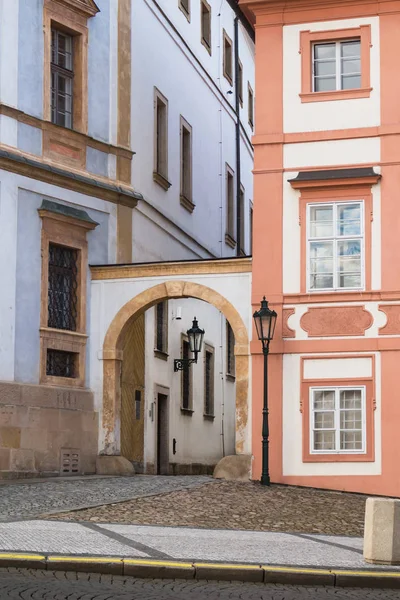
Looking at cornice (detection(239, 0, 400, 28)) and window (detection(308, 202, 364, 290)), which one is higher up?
cornice (detection(239, 0, 400, 28))

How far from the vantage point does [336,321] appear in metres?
24.1

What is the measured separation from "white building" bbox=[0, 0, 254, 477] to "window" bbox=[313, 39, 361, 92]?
5.09 metres

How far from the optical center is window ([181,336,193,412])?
1331 inches

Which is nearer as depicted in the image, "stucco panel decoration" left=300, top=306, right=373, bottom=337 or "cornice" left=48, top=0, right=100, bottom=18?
"stucco panel decoration" left=300, top=306, right=373, bottom=337

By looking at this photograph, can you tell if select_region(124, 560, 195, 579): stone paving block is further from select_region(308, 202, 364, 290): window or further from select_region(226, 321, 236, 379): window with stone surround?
select_region(226, 321, 236, 379): window with stone surround


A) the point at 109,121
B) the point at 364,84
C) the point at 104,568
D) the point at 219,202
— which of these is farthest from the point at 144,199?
the point at 104,568

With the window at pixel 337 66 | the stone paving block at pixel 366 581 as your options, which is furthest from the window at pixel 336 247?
the stone paving block at pixel 366 581

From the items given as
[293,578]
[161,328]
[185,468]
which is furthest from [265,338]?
[293,578]

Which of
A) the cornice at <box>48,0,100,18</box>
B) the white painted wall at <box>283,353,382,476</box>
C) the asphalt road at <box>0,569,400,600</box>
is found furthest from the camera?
the cornice at <box>48,0,100,18</box>

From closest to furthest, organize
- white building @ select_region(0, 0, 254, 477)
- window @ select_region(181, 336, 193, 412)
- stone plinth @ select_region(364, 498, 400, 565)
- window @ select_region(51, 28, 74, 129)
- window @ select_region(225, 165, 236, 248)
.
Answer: stone plinth @ select_region(364, 498, 400, 565)
white building @ select_region(0, 0, 254, 477)
window @ select_region(51, 28, 74, 129)
window @ select_region(181, 336, 193, 412)
window @ select_region(225, 165, 236, 248)

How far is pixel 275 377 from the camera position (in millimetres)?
24188

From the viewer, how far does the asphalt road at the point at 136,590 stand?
10.5m

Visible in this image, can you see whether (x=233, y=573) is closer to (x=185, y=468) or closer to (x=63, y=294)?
(x=63, y=294)

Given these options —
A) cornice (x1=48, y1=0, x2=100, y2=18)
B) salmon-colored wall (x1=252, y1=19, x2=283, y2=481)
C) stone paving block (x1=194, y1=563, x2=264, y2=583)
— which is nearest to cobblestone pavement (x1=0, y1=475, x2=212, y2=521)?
salmon-colored wall (x1=252, y1=19, x2=283, y2=481)
